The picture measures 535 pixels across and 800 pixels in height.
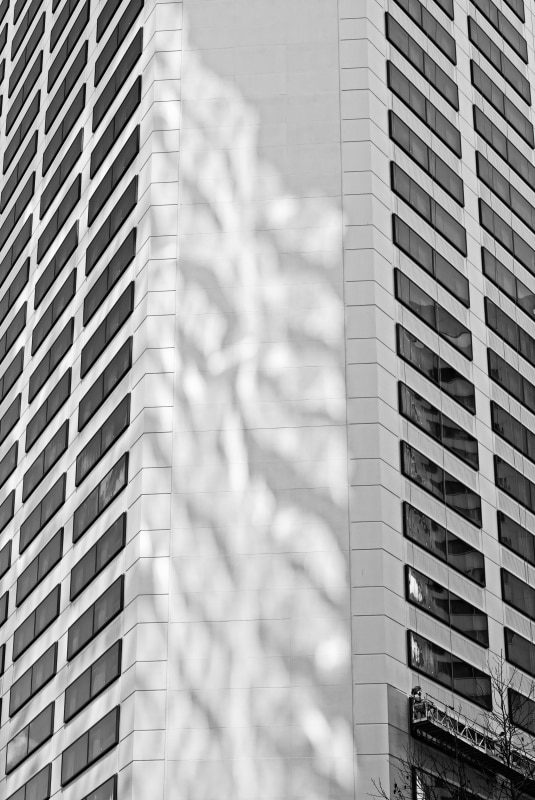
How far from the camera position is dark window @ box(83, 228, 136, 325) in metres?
79.8

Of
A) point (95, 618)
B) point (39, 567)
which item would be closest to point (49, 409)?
point (39, 567)

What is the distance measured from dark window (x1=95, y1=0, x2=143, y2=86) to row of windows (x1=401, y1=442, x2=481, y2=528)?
27.7 metres

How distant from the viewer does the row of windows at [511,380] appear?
83.2m

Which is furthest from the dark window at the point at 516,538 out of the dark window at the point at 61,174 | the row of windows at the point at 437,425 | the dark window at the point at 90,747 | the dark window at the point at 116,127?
the dark window at the point at 61,174

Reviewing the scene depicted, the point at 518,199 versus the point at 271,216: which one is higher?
the point at 518,199

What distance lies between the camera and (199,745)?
6706cm

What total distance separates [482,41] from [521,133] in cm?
539

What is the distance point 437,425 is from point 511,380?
918 cm

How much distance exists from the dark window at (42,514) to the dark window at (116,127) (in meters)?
16.6

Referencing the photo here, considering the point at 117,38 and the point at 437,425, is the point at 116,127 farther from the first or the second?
the point at 437,425

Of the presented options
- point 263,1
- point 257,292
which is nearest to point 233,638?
point 257,292

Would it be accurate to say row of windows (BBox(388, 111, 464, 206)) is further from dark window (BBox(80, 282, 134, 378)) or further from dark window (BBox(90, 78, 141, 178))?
dark window (BBox(80, 282, 134, 378))

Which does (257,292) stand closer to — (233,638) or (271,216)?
(271,216)

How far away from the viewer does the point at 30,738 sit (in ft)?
265
